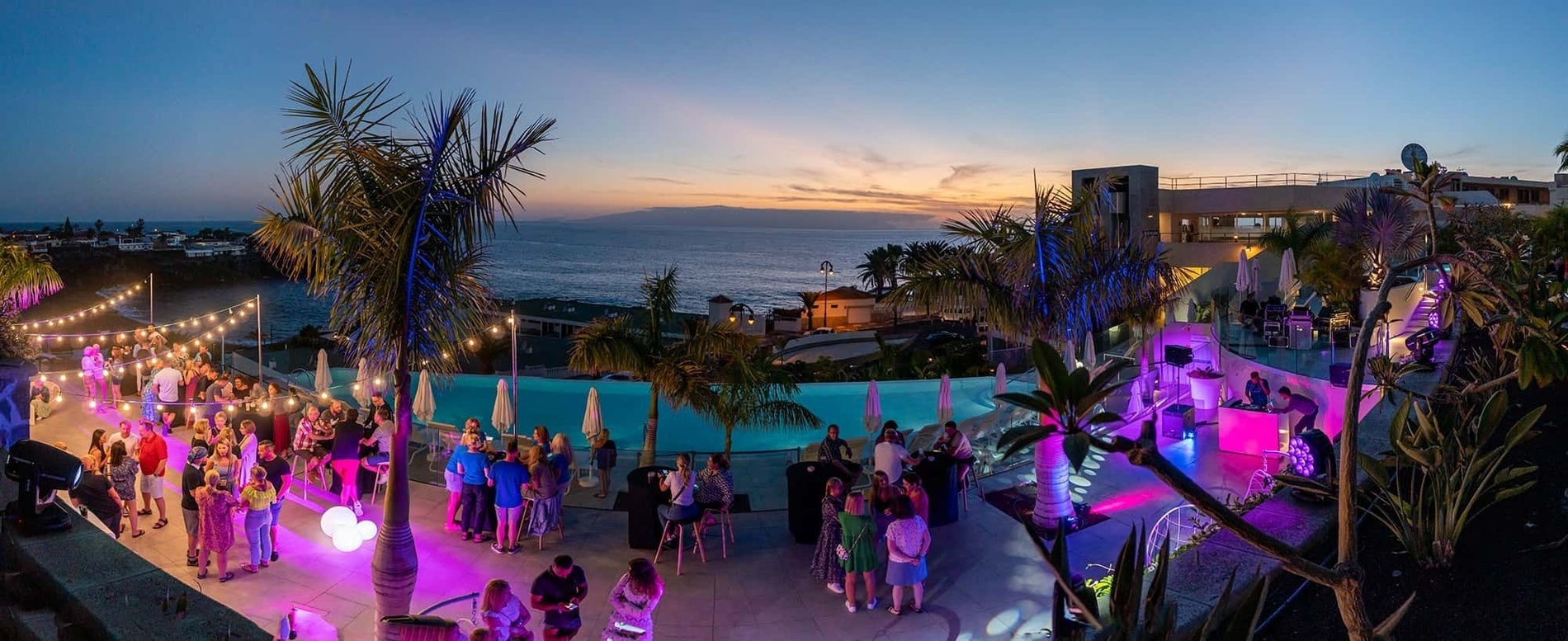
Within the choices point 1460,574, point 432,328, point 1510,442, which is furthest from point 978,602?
point 432,328

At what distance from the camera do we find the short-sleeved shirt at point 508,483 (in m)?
8.86

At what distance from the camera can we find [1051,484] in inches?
355

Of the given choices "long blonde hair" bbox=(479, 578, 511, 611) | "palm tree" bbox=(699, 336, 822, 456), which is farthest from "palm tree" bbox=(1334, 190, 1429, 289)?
"long blonde hair" bbox=(479, 578, 511, 611)

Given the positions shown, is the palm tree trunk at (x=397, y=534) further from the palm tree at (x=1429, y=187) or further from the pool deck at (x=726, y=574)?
the palm tree at (x=1429, y=187)

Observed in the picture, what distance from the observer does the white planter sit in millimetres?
15156

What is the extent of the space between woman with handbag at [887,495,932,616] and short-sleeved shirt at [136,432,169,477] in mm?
8058

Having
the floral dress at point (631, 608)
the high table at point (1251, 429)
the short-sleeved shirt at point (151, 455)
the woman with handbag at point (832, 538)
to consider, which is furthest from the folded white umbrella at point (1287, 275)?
the short-sleeved shirt at point (151, 455)

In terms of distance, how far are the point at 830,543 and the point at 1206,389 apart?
1010 cm

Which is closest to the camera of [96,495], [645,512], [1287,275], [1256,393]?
[96,495]

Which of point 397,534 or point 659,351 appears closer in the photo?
point 397,534

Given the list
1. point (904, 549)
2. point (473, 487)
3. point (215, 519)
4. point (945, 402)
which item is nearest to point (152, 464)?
point (215, 519)

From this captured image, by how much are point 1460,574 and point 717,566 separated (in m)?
5.90

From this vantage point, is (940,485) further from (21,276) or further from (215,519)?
(21,276)

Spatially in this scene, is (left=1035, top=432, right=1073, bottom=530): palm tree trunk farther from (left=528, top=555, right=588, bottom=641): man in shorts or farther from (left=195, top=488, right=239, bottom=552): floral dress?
(left=195, top=488, right=239, bottom=552): floral dress
